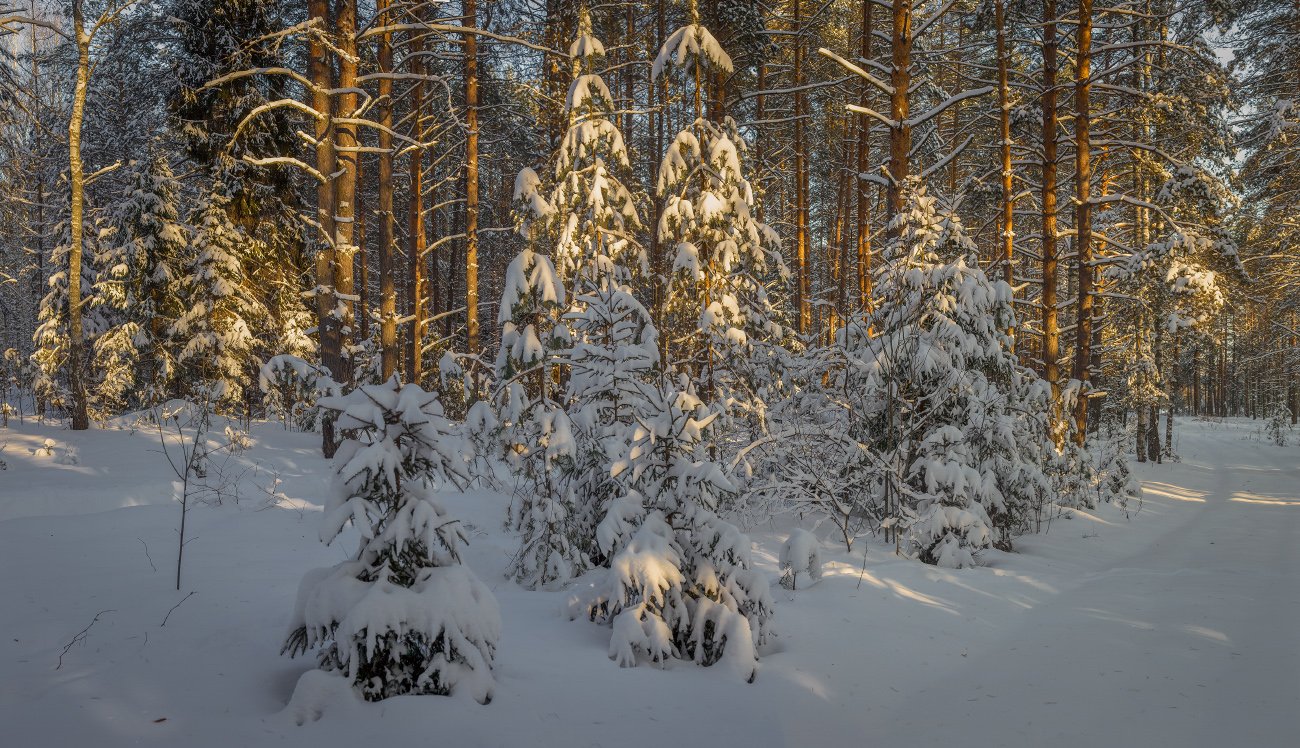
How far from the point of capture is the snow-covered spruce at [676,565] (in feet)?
13.8

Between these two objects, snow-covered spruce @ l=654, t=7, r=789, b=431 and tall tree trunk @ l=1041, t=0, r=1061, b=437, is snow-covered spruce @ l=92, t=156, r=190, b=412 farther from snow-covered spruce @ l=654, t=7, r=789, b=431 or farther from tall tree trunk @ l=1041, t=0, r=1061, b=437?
tall tree trunk @ l=1041, t=0, r=1061, b=437

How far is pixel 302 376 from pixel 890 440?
828cm

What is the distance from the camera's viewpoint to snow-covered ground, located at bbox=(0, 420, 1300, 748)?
3178 mm

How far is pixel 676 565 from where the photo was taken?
4.30m

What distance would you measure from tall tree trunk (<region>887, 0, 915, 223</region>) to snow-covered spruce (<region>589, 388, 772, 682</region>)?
5.22 m

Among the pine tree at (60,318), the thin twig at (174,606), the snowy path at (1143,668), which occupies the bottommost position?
the snowy path at (1143,668)


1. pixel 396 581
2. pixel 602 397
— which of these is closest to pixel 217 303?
pixel 602 397

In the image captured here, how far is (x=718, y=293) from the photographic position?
7855 millimetres

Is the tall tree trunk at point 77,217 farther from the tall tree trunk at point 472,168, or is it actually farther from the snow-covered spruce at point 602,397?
the snow-covered spruce at point 602,397

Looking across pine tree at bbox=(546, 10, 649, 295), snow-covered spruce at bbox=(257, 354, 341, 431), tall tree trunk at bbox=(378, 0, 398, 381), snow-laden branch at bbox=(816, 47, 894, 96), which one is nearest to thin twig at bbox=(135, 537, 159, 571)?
snow-covered spruce at bbox=(257, 354, 341, 431)

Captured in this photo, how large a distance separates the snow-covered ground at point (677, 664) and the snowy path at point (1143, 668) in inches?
0.7

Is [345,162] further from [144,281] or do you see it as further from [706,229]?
[144,281]

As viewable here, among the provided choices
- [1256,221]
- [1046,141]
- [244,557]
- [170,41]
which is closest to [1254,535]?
[1046,141]

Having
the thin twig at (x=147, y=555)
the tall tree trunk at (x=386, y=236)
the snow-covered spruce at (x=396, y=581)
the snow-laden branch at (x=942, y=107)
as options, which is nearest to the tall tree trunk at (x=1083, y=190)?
the snow-laden branch at (x=942, y=107)
